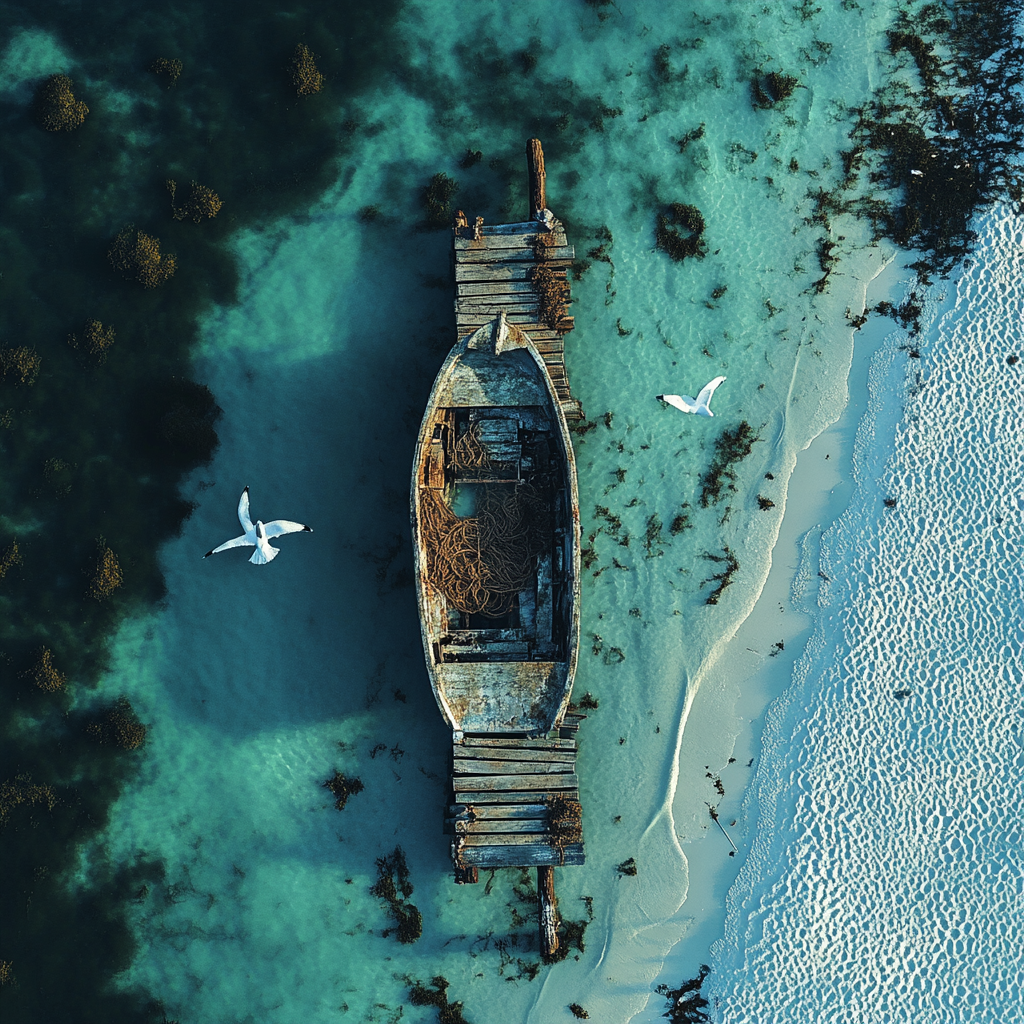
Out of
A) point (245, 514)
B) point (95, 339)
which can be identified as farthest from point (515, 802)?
point (95, 339)

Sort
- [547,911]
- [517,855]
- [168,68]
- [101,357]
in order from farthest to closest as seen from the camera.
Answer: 1. [168,68]
2. [101,357]
3. [547,911]
4. [517,855]

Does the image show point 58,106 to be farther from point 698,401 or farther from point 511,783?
point 511,783

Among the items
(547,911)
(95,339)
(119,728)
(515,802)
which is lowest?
(547,911)

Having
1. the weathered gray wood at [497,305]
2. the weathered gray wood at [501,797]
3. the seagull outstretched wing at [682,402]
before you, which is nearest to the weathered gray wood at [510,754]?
the weathered gray wood at [501,797]

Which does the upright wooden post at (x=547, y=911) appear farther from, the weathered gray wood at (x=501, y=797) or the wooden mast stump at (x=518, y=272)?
the wooden mast stump at (x=518, y=272)

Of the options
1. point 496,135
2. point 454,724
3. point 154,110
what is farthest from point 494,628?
point 154,110

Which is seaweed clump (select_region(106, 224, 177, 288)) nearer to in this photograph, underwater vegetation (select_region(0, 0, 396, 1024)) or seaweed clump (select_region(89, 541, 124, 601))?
underwater vegetation (select_region(0, 0, 396, 1024))

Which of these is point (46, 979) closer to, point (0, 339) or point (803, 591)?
point (0, 339)
